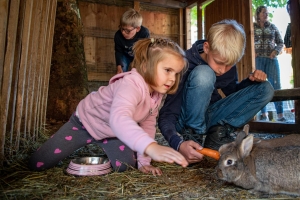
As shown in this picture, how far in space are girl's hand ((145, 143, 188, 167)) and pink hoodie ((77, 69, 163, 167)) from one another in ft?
0.15

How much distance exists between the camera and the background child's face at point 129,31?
550cm

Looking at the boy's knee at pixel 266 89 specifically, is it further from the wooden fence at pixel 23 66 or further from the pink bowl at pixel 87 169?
the wooden fence at pixel 23 66

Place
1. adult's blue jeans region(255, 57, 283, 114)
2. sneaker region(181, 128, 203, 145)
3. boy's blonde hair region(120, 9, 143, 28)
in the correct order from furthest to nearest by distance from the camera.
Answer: adult's blue jeans region(255, 57, 283, 114), boy's blonde hair region(120, 9, 143, 28), sneaker region(181, 128, 203, 145)

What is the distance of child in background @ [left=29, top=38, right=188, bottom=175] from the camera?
5.91ft

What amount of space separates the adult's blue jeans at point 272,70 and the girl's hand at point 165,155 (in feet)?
18.2

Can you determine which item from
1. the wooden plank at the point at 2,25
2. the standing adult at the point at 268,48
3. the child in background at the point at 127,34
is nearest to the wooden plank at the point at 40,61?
the wooden plank at the point at 2,25

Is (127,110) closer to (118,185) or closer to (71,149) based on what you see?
(118,185)

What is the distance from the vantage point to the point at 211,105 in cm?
323

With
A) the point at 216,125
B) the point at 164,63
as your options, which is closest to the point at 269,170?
the point at 164,63

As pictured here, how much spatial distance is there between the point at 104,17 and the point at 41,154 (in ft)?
19.8

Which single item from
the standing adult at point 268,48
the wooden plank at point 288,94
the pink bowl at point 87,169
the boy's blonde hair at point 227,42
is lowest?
the pink bowl at point 87,169

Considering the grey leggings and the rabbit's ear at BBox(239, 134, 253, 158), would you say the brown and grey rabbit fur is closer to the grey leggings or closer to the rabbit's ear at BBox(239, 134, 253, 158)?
the rabbit's ear at BBox(239, 134, 253, 158)

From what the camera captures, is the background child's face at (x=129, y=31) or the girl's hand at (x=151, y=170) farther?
the background child's face at (x=129, y=31)

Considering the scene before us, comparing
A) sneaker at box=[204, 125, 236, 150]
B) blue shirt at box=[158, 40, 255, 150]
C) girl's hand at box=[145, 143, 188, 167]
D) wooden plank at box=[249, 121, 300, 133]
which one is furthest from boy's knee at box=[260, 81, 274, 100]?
wooden plank at box=[249, 121, 300, 133]
